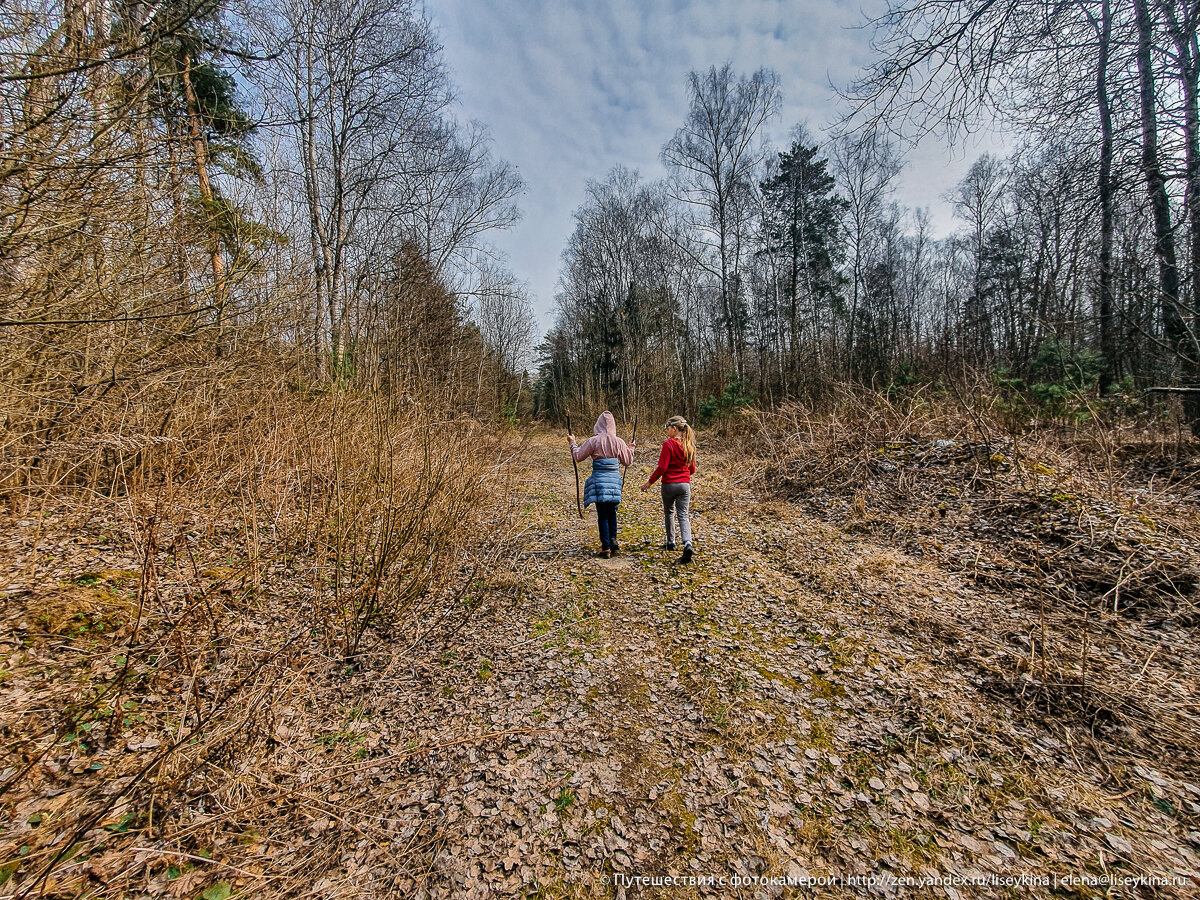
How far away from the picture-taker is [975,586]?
13.9 ft

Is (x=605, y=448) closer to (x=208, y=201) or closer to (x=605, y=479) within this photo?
(x=605, y=479)

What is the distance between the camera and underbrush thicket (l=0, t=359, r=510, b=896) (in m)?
1.87

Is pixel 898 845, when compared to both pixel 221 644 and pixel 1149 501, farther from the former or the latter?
pixel 1149 501

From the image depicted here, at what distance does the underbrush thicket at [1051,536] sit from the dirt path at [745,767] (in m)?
0.33

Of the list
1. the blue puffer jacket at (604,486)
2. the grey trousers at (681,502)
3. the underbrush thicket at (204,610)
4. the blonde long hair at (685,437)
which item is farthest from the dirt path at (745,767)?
the blonde long hair at (685,437)

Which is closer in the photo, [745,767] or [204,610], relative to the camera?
[745,767]

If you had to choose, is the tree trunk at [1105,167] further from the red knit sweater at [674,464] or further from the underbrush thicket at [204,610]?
the underbrush thicket at [204,610]

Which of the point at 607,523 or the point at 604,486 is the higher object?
the point at 604,486

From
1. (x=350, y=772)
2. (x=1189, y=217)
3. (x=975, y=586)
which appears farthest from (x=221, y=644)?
(x=1189, y=217)

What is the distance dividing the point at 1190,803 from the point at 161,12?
287 inches

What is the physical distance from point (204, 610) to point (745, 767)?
149 inches

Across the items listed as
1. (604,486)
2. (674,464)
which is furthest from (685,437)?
(604,486)

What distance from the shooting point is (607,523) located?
5.68 metres

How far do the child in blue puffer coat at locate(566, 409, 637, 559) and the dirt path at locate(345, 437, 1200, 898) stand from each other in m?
1.36
